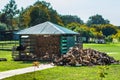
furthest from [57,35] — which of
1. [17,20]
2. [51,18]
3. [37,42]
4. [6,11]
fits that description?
[17,20]

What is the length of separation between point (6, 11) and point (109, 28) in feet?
113

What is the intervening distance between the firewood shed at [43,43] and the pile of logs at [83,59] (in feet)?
11.2

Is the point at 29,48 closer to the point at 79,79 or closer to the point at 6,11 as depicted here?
the point at 79,79

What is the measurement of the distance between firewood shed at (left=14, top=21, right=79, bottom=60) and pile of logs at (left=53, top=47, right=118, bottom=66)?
3408mm

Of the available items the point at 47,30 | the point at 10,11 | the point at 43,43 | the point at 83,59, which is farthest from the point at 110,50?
the point at 10,11

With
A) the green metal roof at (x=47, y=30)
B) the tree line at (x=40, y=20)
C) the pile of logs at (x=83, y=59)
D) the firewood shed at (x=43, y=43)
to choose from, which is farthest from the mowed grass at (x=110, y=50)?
the tree line at (x=40, y=20)

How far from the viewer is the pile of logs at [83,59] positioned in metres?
24.2

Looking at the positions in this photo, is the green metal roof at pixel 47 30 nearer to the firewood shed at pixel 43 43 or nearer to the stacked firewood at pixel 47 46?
the firewood shed at pixel 43 43

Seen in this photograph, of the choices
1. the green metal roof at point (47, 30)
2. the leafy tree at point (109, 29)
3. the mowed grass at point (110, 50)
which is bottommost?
the mowed grass at point (110, 50)

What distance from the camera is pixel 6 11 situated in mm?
122875

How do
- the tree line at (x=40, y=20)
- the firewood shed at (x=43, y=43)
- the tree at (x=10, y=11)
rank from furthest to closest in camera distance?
the tree at (x=10, y=11), the tree line at (x=40, y=20), the firewood shed at (x=43, y=43)

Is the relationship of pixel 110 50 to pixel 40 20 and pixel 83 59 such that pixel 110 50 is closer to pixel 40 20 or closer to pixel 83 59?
pixel 83 59

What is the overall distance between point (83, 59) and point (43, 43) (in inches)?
228

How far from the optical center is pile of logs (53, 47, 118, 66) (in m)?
24.2
